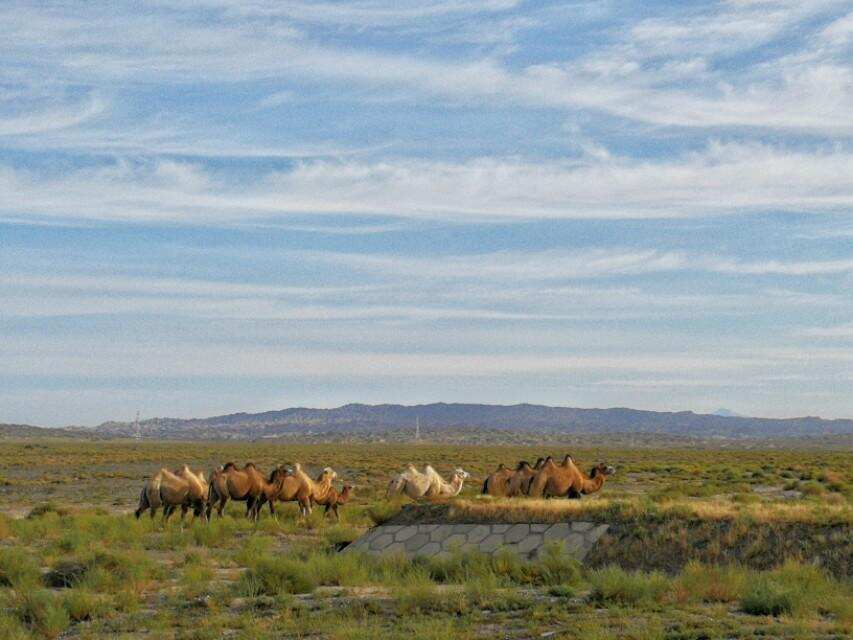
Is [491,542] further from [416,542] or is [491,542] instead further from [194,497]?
[194,497]

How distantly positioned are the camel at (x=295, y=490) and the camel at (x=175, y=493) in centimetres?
156

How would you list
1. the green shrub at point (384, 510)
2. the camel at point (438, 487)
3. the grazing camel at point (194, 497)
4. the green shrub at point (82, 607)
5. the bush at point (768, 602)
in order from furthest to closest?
the camel at point (438, 487) < the grazing camel at point (194, 497) < the green shrub at point (384, 510) < the green shrub at point (82, 607) < the bush at point (768, 602)

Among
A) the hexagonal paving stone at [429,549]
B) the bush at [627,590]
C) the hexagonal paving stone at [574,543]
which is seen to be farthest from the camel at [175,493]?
the bush at [627,590]

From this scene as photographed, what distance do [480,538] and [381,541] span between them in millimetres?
1939

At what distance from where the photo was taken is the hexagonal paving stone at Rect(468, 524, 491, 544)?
64.6ft

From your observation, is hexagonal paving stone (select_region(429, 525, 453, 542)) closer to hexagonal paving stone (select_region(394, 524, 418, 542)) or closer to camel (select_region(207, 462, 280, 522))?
hexagonal paving stone (select_region(394, 524, 418, 542))

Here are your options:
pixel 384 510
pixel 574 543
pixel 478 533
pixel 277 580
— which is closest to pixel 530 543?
pixel 574 543

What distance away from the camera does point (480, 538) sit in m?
19.7

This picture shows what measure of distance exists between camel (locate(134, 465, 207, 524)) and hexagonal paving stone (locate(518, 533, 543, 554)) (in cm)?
1014

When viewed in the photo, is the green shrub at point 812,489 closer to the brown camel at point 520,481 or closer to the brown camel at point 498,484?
the brown camel at point 498,484

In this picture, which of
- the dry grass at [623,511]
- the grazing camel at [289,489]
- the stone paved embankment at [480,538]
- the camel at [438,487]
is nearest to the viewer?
the dry grass at [623,511]

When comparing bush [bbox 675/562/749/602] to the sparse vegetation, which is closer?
the sparse vegetation

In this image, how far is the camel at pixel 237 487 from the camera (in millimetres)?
27203

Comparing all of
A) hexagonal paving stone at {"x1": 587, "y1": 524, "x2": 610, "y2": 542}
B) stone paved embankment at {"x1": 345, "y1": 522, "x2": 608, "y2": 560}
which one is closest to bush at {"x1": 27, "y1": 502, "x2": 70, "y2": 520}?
stone paved embankment at {"x1": 345, "y1": 522, "x2": 608, "y2": 560}
